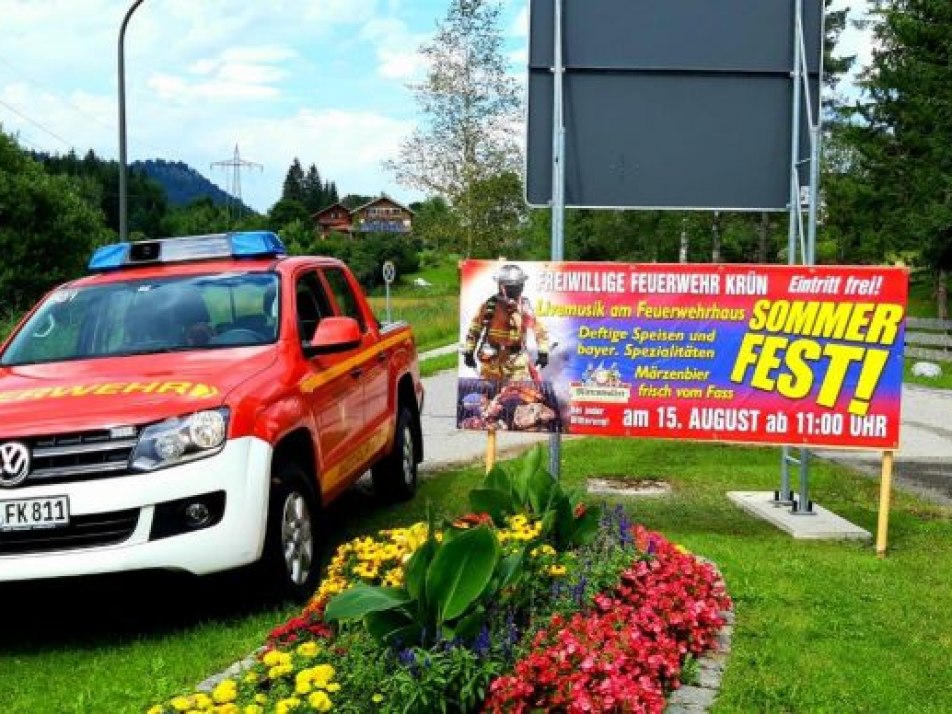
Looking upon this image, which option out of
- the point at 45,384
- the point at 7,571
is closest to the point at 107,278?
the point at 45,384

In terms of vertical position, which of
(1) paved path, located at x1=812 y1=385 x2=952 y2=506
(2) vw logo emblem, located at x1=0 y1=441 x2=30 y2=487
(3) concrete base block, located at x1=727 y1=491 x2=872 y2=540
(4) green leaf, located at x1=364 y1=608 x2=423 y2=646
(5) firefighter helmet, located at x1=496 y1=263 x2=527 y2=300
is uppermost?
(5) firefighter helmet, located at x1=496 y1=263 x2=527 y2=300

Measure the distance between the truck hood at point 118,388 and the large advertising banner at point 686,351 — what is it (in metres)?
1.76

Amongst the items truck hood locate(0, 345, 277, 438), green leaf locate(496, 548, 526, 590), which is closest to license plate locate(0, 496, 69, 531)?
truck hood locate(0, 345, 277, 438)

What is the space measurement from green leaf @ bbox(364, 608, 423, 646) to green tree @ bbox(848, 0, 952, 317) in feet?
96.8

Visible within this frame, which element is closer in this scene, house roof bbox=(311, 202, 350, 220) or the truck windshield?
the truck windshield

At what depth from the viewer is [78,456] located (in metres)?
4.71

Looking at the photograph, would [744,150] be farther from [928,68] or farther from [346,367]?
[928,68]

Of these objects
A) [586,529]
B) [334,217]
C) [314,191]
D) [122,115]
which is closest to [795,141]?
[586,529]

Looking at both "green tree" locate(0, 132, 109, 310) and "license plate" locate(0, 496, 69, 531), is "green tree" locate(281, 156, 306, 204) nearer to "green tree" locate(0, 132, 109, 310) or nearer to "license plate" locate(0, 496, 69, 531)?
"green tree" locate(0, 132, 109, 310)

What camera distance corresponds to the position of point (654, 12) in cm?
754

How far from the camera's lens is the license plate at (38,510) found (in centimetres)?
464

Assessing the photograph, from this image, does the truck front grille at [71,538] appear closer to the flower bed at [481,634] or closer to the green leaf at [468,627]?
the flower bed at [481,634]

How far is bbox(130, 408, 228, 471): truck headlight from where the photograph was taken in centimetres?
472

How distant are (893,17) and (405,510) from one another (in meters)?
31.2
